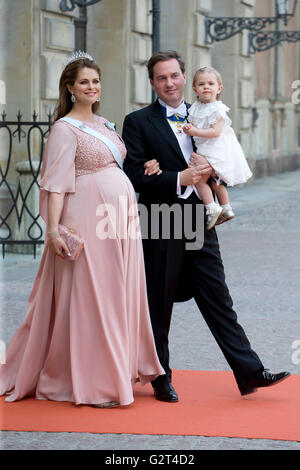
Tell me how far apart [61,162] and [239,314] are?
9.69 feet

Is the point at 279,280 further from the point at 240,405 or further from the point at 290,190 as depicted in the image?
the point at 290,190

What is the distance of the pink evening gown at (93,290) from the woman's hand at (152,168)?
0.14 m

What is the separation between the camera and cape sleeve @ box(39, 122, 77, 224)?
206 inches

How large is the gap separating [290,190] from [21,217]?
9.86 metres

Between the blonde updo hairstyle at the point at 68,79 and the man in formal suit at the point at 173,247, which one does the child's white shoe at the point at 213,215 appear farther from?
the blonde updo hairstyle at the point at 68,79

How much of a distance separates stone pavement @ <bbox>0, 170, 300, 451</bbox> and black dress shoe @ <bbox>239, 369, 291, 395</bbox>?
2.30 ft

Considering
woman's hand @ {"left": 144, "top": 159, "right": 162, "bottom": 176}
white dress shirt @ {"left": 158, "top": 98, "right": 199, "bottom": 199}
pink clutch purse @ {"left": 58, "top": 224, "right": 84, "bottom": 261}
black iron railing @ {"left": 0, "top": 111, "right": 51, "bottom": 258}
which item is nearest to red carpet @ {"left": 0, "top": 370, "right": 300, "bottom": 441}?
pink clutch purse @ {"left": 58, "top": 224, "right": 84, "bottom": 261}

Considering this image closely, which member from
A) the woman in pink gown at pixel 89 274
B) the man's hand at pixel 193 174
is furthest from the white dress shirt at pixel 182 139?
the woman in pink gown at pixel 89 274

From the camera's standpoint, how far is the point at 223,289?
5.44 m

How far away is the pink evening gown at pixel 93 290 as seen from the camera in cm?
527

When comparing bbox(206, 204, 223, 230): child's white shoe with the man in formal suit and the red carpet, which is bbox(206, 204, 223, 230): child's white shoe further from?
the red carpet

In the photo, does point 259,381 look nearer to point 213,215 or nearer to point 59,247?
point 213,215

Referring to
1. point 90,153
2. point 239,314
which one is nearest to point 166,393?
point 90,153
